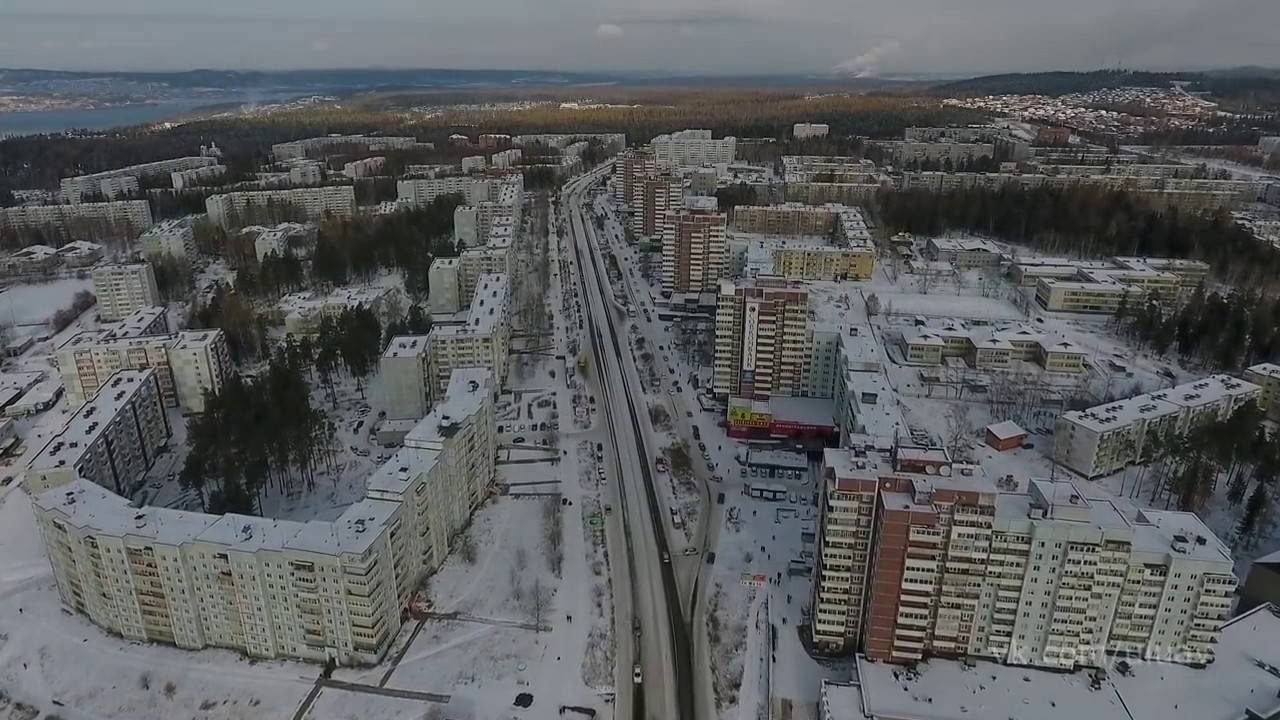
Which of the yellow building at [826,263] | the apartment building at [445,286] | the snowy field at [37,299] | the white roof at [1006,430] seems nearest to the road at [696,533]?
the white roof at [1006,430]

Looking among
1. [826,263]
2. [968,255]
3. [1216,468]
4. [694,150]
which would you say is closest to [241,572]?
[1216,468]

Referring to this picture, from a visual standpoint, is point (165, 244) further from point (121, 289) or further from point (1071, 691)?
point (1071, 691)

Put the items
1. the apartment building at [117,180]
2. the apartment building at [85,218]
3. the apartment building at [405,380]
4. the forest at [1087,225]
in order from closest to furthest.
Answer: the apartment building at [405,380] → the forest at [1087,225] → the apartment building at [85,218] → the apartment building at [117,180]

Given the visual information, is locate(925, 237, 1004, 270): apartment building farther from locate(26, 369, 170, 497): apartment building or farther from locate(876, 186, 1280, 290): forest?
locate(26, 369, 170, 497): apartment building

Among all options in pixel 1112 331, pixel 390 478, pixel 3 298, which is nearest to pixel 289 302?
pixel 3 298

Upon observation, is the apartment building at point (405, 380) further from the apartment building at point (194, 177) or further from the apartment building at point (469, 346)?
the apartment building at point (194, 177)

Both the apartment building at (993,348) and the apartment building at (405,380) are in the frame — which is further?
the apartment building at (993,348)
